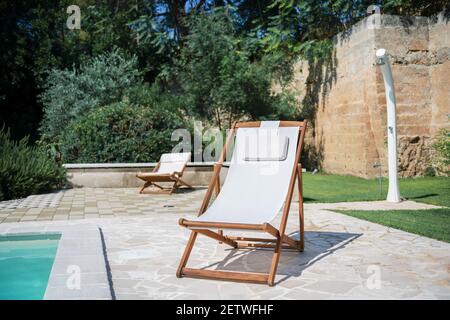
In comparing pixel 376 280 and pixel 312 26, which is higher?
pixel 312 26

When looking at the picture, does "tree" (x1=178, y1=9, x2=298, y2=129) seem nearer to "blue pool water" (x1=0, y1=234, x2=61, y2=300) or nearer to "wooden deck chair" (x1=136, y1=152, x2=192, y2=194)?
"wooden deck chair" (x1=136, y1=152, x2=192, y2=194)

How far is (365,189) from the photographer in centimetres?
1041

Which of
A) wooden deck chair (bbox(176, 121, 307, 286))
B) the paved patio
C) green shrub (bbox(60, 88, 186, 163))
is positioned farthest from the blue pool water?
green shrub (bbox(60, 88, 186, 163))

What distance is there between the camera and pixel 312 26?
15.4m

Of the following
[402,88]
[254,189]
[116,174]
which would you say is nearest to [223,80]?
[116,174]

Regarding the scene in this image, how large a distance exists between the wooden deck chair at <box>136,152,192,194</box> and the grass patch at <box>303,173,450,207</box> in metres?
2.61

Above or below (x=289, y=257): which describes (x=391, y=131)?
above

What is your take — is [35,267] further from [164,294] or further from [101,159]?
[101,159]

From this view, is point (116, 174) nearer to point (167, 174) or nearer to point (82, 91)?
point (167, 174)

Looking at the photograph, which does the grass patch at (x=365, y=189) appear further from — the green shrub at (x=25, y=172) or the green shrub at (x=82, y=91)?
the green shrub at (x=82, y=91)

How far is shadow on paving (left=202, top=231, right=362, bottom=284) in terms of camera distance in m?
4.12

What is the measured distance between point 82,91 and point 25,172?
612 cm
